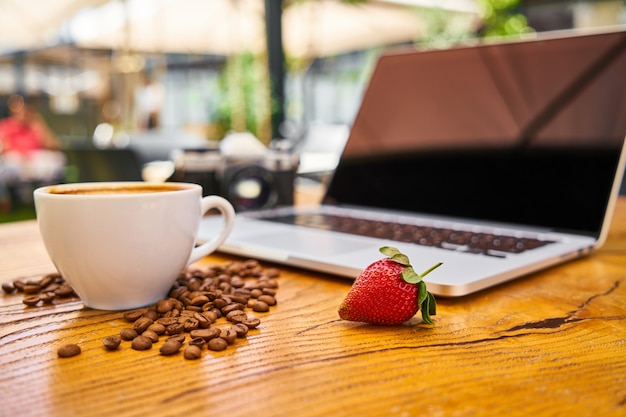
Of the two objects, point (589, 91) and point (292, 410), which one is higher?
point (589, 91)

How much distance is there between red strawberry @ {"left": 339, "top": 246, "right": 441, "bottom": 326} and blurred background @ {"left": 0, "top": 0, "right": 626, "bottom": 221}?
1453 mm

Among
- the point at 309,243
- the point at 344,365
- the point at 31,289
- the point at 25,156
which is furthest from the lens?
the point at 25,156

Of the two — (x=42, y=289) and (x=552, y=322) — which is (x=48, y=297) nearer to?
(x=42, y=289)

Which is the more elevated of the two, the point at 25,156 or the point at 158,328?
the point at 158,328

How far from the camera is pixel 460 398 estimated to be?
0.37m

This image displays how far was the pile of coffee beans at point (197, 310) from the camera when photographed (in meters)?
0.46

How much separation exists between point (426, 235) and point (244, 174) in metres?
0.43

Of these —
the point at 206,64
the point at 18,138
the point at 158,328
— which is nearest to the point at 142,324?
the point at 158,328

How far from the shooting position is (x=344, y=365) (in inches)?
16.7

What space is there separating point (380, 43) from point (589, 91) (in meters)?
7.16

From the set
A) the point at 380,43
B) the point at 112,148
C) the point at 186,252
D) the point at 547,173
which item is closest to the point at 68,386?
the point at 186,252

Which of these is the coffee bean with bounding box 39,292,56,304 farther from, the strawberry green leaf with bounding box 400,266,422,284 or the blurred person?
the blurred person

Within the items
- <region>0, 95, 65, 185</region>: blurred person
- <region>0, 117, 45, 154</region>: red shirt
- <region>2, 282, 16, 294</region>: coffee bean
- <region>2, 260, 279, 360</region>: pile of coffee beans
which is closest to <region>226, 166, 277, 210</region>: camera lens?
<region>2, 260, 279, 360</region>: pile of coffee beans

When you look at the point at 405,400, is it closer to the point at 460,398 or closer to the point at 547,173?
the point at 460,398
